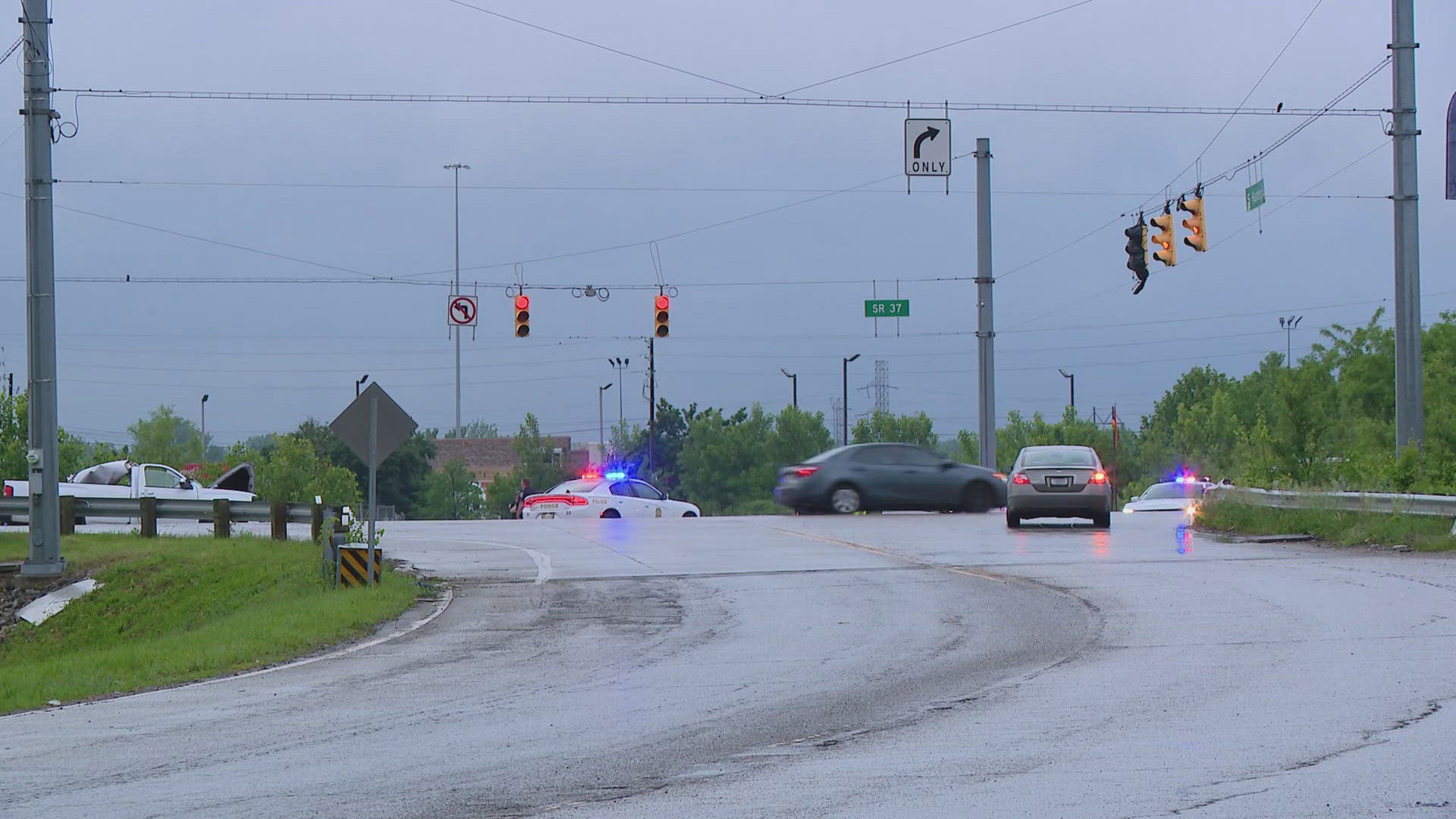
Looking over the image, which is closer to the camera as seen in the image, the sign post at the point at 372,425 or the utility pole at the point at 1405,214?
the sign post at the point at 372,425

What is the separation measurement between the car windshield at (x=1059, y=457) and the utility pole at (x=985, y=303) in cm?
1263

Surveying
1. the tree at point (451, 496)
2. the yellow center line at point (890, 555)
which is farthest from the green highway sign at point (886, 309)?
the tree at point (451, 496)

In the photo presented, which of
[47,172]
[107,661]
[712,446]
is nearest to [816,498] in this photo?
[47,172]

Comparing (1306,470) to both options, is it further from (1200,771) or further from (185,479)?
(185,479)

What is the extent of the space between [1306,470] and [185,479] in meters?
26.0

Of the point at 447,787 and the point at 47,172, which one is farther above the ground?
the point at 47,172

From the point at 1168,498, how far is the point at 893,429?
3319 inches

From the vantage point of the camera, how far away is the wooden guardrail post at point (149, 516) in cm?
2950

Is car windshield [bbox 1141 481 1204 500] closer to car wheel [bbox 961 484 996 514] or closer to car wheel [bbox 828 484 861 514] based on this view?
car wheel [bbox 961 484 996 514]

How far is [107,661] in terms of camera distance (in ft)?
47.6

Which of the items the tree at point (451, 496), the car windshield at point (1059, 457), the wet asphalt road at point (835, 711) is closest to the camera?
the wet asphalt road at point (835, 711)

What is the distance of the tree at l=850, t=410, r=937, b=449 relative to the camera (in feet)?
390

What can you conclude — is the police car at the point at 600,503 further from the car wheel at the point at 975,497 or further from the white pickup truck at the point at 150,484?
the white pickup truck at the point at 150,484

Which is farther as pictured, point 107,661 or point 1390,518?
point 1390,518
